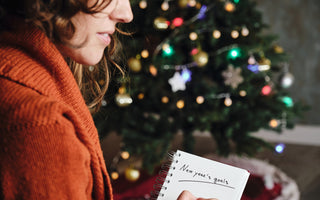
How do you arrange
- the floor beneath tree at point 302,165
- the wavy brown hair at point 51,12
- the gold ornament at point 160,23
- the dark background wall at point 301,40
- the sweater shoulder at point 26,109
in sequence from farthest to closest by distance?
the dark background wall at point 301,40 → the floor beneath tree at point 302,165 → the gold ornament at point 160,23 → the wavy brown hair at point 51,12 → the sweater shoulder at point 26,109

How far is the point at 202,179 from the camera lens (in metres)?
0.56

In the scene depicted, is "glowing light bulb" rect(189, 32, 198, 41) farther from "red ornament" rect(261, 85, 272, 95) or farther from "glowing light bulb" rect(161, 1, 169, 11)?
"red ornament" rect(261, 85, 272, 95)

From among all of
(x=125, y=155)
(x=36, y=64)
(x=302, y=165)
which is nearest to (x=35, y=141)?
(x=36, y=64)

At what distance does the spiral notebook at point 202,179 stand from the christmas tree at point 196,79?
2.38 feet

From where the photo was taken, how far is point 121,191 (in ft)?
5.18

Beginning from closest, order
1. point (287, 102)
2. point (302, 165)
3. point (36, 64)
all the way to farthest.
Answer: point (36, 64) < point (287, 102) < point (302, 165)

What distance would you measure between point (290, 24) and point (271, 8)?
20 centimetres

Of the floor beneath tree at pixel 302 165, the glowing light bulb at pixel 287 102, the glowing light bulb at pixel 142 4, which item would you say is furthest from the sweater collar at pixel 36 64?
the floor beneath tree at pixel 302 165

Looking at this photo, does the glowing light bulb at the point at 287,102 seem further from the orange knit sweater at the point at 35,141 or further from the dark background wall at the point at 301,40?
the orange knit sweater at the point at 35,141

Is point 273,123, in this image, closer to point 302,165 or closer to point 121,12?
point 302,165

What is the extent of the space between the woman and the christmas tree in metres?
0.71

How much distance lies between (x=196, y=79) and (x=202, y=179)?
0.90 m

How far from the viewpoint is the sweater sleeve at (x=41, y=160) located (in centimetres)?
38

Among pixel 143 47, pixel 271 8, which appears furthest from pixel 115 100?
pixel 271 8
